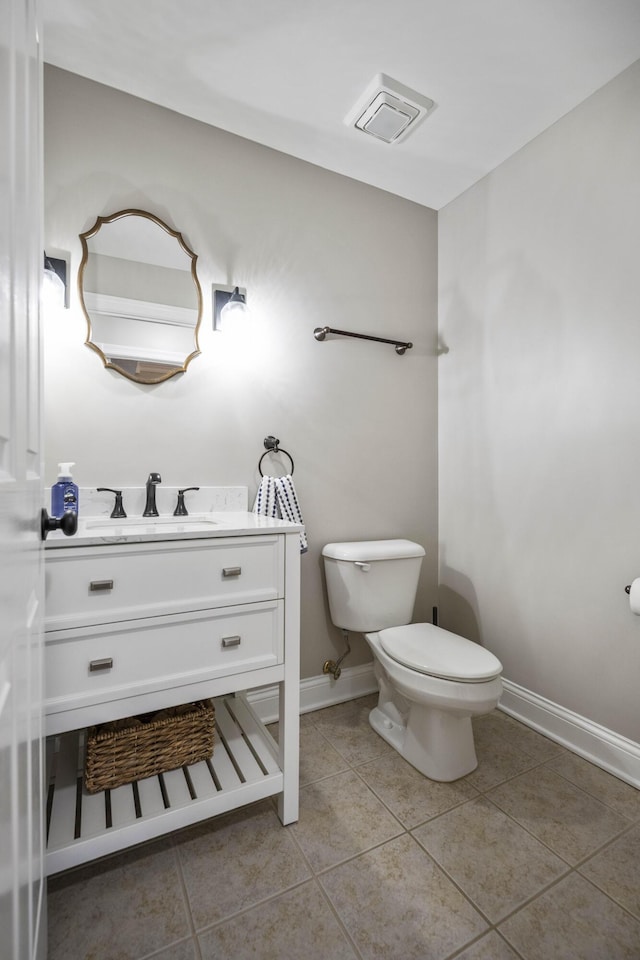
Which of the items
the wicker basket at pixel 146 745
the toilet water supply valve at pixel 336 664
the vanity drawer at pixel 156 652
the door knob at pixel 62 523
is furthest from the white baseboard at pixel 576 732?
the door knob at pixel 62 523

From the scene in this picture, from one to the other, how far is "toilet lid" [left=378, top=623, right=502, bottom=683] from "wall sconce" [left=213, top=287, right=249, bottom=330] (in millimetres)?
1389

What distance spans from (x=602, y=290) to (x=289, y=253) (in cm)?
126

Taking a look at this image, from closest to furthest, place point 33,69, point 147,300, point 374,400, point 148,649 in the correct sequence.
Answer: point 33,69, point 148,649, point 147,300, point 374,400

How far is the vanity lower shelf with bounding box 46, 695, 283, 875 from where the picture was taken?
1.18 meters

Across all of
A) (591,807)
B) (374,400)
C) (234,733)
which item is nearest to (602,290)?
(374,400)

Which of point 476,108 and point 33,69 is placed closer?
point 33,69

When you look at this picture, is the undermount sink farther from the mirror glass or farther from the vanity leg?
the mirror glass

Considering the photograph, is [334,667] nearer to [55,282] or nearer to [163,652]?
[163,652]

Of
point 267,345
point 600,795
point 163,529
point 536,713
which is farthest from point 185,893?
point 267,345

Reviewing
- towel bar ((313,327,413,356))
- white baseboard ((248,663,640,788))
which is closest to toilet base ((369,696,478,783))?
white baseboard ((248,663,640,788))

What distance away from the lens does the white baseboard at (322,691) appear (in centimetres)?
198

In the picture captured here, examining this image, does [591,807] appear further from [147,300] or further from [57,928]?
[147,300]

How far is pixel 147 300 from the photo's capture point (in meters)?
1.76

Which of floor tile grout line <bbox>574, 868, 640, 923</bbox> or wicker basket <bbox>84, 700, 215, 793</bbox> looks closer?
floor tile grout line <bbox>574, 868, 640, 923</bbox>
